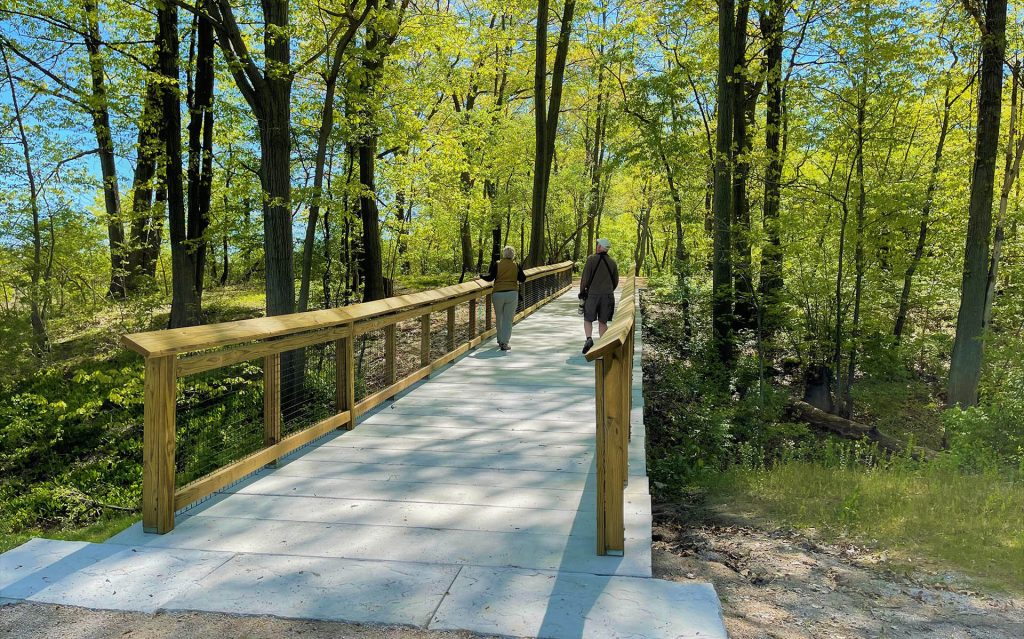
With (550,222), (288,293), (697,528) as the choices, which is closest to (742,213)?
(288,293)

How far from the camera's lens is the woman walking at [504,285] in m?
10.9

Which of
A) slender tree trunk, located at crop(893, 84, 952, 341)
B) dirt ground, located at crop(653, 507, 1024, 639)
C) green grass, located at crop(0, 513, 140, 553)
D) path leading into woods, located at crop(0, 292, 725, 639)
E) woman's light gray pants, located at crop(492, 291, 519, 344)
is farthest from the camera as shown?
slender tree trunk, located at crop(893, 84, 952, 341)

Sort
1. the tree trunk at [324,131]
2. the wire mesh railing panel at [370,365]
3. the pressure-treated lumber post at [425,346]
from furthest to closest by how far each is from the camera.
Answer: the tree trunk at [324,131]
the pressure-treated lumber post at [425,346]
the wire mesh railing panel at [370,365]

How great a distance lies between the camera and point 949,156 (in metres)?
13.8

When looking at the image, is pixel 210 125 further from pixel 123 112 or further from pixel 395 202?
pixel 395 202

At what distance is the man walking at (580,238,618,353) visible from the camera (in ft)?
32.9

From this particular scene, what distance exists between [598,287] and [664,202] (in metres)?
7.49

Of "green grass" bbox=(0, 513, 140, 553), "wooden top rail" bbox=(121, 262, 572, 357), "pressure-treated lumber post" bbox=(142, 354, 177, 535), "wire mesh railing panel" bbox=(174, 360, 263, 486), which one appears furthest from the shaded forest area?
"pressure-treated lumber post" bbox=(142, 354, 177, 535)

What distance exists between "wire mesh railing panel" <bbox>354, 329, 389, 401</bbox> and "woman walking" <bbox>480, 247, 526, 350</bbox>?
6.88ft

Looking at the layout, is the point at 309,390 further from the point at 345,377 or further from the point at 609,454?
the point at 609,454

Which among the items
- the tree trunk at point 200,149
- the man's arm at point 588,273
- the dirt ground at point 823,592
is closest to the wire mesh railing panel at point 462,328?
the man's arm at point 588,273

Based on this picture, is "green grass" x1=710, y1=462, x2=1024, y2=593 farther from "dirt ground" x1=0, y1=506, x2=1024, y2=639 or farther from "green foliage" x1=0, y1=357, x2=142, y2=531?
"green foliage" x1=0, y1=357, x2=142, y2=531

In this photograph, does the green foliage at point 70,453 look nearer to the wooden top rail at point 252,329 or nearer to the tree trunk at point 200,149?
the tree trunk at point 200,149

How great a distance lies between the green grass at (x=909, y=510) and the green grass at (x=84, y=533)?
14.6ft
